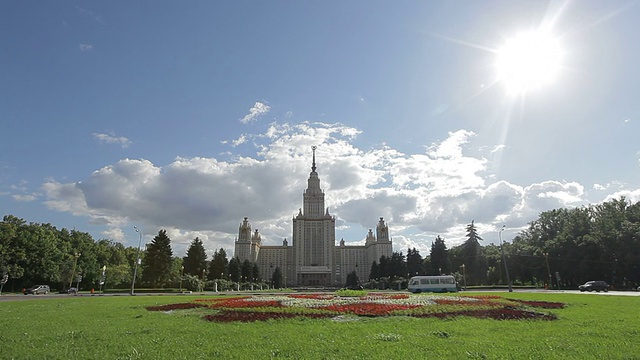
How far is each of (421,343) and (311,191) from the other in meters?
136

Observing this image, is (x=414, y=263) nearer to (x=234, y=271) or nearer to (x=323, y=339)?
(x=234, y=271)

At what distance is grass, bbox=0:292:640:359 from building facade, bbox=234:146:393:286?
117m

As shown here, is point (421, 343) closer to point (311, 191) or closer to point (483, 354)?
point (483, 354)

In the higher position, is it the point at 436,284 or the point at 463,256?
the point at 463,256

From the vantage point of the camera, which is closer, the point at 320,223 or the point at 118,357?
the point at 118,357

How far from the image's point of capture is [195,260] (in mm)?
74125

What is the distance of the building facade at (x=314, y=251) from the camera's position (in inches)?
5079

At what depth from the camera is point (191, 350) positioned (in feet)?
23.6

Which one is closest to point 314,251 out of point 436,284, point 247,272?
point 247,272

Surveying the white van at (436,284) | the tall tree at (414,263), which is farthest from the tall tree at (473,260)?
the white van at (436,284)

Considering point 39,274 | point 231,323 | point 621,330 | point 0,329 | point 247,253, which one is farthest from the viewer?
point 247,253

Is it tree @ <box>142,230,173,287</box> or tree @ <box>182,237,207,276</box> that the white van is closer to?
tree @ <box>142,230,173,287</box>

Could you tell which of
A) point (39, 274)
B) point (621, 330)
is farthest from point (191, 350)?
point (39, 274)

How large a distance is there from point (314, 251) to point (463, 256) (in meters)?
68.0
